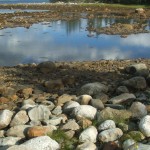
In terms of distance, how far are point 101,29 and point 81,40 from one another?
787 cm

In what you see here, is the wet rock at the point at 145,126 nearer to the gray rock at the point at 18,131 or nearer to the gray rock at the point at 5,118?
the gray rock at the point at 18,131

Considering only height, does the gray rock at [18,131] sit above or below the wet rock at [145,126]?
below

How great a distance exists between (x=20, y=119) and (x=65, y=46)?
18.7 m

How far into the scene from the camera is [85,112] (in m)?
10.8

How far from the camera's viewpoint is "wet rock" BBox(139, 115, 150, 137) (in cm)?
952

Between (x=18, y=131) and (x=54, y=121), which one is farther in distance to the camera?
(x=54, y=121)

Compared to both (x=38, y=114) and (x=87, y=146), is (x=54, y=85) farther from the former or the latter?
(x=87, y=146)

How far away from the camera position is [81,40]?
107ft

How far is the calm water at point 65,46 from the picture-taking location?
25.0 metres

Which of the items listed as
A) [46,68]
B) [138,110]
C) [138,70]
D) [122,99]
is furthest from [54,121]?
[46,68]

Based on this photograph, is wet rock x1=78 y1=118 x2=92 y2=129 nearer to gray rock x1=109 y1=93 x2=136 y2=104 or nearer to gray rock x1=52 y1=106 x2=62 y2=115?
gray rock x1=52 y1=106 x2=62 y2=115

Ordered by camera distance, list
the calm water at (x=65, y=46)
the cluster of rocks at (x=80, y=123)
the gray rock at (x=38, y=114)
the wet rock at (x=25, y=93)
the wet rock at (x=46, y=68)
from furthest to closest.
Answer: the calm water at (x=65, y=46) < the wet rock at (x=46, y=68) < the wet rock at (x=25, y=93) < the gray rock at (x=38, y=114) < the cluster of rocks at (x=80, y=123)

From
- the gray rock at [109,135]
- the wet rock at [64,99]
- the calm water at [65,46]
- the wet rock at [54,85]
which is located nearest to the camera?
the gray rock at [109,135]

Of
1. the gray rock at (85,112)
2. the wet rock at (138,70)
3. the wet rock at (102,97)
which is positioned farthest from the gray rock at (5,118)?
the wet rock at (138,70)
